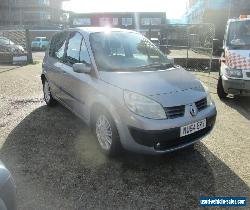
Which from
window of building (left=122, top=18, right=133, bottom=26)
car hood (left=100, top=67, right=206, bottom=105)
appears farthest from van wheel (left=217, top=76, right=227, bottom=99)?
window of building (left=122, top=18, right=133, bottom=26)

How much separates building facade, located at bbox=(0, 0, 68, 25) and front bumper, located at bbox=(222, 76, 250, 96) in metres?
50.3

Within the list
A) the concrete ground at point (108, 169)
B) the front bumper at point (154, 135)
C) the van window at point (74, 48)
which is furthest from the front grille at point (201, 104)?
the van window at point (74, 48)

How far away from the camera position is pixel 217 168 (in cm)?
402

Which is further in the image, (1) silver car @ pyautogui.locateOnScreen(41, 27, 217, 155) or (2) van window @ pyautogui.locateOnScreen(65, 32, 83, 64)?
(2) van window @ pyautogui.locateOnScreen(65, 32, 83, 64)

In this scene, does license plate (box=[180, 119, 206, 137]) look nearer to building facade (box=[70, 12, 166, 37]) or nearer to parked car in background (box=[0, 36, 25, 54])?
parked car in background (box=[0, 36, 25, 54])

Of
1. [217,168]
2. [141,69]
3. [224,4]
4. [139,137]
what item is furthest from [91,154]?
[224,4]

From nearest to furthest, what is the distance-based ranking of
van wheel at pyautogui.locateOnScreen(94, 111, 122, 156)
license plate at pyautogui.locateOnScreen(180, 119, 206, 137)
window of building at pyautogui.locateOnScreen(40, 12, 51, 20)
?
license plate at pyautogui.locateOnScreen(180, 119, 206, 137) < van wheel at pyautogui.locateOnScreen(94, 111, 122, 156) < window of building at pyautogui.locateOnScreen(40, 12, 51, 20)

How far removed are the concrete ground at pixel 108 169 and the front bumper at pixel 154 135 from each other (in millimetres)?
350

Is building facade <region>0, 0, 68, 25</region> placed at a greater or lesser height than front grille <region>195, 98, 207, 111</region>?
greater

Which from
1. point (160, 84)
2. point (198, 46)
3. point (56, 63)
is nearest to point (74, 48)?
point (56, 63)

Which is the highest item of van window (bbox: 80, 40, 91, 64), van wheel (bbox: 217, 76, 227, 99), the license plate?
van window (bbox: 80, 40, 91, 64)

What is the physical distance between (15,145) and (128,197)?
2.27m

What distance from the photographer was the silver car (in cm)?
373

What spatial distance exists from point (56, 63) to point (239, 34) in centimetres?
442
